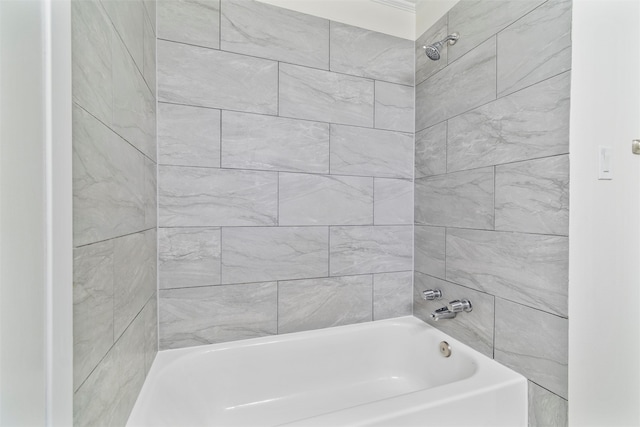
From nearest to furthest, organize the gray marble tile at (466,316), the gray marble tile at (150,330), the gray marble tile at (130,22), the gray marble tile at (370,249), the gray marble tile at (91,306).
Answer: the gray marble tile at (91,306), the gray marble tile at (130,22), the gray marble tile at (150,330), the gray marble tile at (466,316), the gray marble tile at (370,249)

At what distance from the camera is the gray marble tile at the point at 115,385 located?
662mm

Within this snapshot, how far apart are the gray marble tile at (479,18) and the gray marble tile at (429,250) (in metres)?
0.95

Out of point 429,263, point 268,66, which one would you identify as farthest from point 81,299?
point 429,263

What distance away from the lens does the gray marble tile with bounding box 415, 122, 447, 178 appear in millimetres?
1658

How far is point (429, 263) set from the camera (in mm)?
1768

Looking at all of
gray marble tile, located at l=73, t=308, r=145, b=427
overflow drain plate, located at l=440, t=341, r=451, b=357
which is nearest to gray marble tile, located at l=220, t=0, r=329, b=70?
gray marble tile, located at l=73, t=308, r=145, b=427

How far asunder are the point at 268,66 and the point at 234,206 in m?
0.76

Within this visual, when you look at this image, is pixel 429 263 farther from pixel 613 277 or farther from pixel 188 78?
pixel 188 78

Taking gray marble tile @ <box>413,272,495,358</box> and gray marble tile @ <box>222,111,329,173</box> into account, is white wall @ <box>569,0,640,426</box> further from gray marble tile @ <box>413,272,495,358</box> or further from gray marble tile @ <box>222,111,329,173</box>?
gray marble tile @ <box>222,111,329,173</box>

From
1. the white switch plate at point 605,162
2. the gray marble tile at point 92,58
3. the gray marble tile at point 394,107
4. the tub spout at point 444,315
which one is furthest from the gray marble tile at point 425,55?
the gray marble tile at point 92,58

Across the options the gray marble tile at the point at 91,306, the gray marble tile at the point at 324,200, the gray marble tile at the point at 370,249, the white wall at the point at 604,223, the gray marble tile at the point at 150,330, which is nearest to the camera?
the gray marble tile at the point at 91,306

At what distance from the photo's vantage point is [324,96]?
1.69m

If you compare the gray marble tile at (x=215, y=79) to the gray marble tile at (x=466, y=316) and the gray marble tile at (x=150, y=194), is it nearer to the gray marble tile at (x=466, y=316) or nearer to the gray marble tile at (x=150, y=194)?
the gray marble tile at (x=150, y=194)

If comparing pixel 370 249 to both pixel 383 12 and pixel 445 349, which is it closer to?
pixel 445 349
